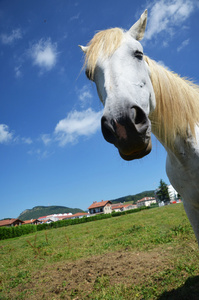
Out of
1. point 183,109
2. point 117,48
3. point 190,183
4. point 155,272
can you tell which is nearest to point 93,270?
point 155,272

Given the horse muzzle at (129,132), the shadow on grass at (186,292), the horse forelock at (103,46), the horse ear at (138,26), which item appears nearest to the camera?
the horse muzzle at (129,132)

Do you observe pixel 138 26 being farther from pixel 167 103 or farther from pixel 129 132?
pixel 129 132

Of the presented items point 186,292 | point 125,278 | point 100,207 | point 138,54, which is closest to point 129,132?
point 138,54

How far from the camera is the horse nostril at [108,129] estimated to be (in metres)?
1.35

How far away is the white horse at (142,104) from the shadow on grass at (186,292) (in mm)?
963

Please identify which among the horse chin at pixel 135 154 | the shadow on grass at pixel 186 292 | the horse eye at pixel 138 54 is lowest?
the shadow on grass at pixel 186 292

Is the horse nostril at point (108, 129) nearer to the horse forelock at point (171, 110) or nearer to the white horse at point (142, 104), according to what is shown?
the white horse at point (142, 104)

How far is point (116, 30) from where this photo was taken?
2094 mm

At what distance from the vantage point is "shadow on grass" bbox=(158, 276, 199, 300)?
259 centimetres

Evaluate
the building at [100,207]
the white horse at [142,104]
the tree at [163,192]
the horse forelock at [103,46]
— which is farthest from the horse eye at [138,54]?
the building at [100,207]

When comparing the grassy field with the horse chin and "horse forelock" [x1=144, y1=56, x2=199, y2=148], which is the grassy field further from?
the horse chin

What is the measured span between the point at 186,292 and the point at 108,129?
270 centimetres

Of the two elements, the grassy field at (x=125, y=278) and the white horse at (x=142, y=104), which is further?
the grassy field at (x=125, y=278)

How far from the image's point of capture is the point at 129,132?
1321 millimetres
